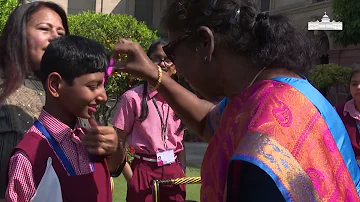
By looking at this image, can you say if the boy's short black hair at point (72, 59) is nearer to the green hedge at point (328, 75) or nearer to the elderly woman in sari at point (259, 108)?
the elderly woman in sari at point (259, 108)

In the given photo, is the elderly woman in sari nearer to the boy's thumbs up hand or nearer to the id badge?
the boy's thumbs up hand

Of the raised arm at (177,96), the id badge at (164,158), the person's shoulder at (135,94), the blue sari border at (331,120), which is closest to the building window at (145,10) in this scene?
the person's shoulder at (135,94)

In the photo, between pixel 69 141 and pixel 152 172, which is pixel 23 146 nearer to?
pixel 69 141

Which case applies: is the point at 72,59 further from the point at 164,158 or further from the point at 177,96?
the point at 164,158

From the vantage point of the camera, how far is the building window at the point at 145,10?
3158cm

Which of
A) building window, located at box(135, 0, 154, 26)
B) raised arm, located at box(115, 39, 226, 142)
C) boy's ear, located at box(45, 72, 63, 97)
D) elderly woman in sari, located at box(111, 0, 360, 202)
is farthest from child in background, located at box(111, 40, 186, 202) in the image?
building window, located at box(135, 0, 154, 26)

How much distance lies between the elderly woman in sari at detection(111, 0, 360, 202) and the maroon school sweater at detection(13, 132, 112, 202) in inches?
→ 23.3

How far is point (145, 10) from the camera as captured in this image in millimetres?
31953

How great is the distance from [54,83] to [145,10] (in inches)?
1189

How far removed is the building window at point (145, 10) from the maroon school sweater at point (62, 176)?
2968cm

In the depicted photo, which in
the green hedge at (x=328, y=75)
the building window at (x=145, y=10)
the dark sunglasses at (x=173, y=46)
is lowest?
the green hedge at (x=328, y=75)

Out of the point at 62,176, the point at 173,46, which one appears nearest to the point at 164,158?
the point at 62,176

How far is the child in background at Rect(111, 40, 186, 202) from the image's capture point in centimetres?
433

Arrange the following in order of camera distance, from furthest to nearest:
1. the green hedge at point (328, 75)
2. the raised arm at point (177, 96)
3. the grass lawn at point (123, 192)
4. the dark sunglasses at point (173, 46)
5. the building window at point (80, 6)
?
the building window at point (80, 6) < the green hedge at point (328, 75) < the grass lawn at point (123, 192) < the raised arm at point (177, 96) < the dark sunglasses at point (173, 46)
